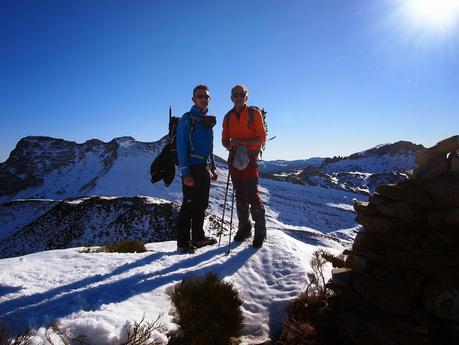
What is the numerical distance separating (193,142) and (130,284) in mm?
3299

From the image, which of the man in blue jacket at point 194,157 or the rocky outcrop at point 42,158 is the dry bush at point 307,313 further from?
the rocky outcrop at point 42,158

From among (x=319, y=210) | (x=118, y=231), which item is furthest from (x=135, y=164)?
(x=118, y=231)

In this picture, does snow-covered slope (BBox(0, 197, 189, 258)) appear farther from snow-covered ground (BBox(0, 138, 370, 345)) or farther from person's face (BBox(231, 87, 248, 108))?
person's face (BBox(231, 87, 248, 108))

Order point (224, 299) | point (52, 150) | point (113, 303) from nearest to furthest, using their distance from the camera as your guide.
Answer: point (113, 303), point (224, 299), point (52, 150)

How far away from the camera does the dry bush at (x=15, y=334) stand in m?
3.11

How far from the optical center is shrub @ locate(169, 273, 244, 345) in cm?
427

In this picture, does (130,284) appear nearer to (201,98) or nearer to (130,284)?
(130,284)

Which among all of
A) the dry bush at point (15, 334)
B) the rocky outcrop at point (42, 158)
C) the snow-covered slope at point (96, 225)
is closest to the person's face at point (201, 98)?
the dry bush at point (15, 334)

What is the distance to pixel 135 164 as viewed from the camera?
60875 millimetres

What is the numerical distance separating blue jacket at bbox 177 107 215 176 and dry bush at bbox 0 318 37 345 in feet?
14.0

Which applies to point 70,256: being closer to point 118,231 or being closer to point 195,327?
point 195,327

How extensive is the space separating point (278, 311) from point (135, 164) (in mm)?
58064

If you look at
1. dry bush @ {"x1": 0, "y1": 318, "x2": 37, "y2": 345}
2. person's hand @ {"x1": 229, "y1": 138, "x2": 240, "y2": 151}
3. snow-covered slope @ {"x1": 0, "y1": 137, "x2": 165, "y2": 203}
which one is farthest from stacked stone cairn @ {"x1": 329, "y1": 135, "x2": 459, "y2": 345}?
snow-covered slope @ {"x1": 0, "y1": 137, "x2": 165, "y2": 203}

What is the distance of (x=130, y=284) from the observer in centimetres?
554
